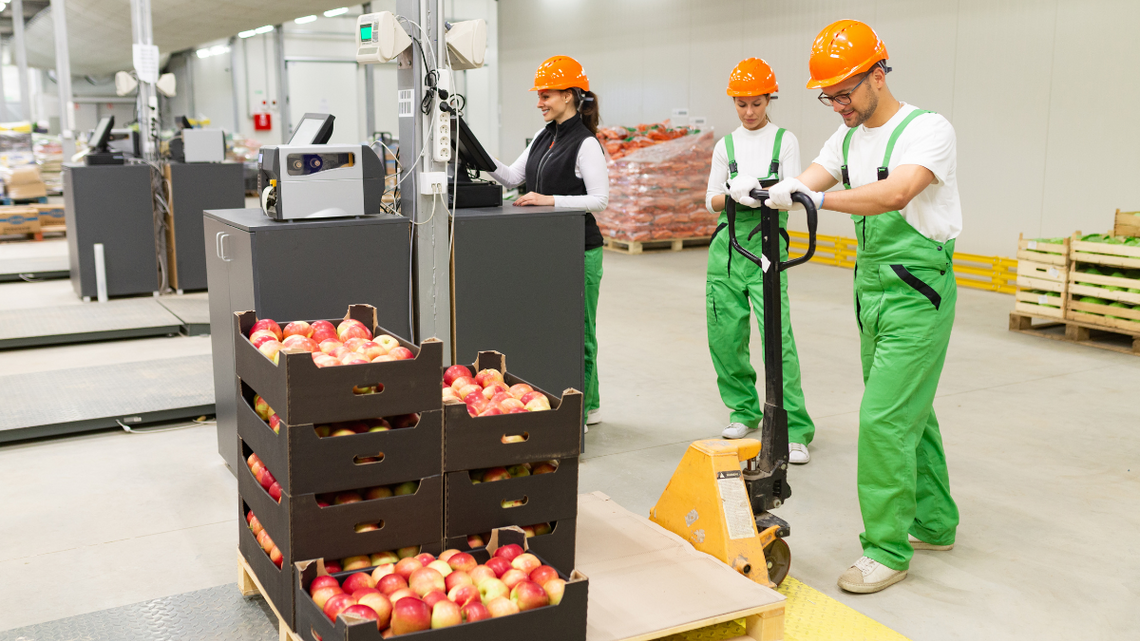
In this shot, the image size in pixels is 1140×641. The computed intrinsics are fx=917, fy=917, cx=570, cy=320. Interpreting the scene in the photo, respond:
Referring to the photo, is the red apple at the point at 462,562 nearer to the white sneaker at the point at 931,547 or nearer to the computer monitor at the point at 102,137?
the white sneaker at the point at 931,547

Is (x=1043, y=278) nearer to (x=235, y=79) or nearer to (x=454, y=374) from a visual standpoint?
(x=454, y=374)

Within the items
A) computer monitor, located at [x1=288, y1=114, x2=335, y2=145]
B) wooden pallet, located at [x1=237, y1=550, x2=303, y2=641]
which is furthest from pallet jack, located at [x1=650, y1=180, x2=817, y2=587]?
computer monitor, located at [x1=288, y1=114, x2=335, y2=145]

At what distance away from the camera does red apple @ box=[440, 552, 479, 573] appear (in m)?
2.27

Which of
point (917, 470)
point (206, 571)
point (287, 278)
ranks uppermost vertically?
point (287, 278)

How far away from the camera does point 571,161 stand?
170 inches

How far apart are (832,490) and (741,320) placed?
0.91 metres

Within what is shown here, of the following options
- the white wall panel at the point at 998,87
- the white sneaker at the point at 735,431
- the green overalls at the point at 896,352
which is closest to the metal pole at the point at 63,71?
the white wall panel at the point at 998,87

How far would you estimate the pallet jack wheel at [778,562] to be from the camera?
2922mm

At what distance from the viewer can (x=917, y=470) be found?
3.14 m

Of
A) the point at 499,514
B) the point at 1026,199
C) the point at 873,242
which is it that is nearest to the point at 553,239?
the point at 873,242

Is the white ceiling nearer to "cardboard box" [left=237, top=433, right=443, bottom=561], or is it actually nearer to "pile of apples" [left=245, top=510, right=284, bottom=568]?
"pile of apples" [left=245, top=510, right=284, bottom=568]

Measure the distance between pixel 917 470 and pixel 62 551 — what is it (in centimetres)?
301

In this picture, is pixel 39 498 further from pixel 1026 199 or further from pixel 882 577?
pixel 1026 199

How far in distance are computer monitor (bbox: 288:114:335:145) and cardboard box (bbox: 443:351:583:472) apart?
76.5 inches
